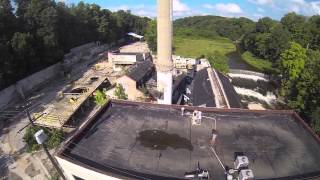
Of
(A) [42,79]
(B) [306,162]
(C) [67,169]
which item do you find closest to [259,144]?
(B) [306,162]

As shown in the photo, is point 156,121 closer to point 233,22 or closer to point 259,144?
point 259,144

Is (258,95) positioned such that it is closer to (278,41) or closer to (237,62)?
(278,41)

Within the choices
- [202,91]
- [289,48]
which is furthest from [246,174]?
[289,48]

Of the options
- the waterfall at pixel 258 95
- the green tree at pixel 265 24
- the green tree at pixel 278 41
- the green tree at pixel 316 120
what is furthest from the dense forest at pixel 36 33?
the green tree at pixel 265 24

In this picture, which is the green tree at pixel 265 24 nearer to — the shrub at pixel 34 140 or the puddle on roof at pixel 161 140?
the shrub at pixel 34 140

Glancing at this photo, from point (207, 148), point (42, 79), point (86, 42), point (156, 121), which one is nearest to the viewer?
point (207, 148)

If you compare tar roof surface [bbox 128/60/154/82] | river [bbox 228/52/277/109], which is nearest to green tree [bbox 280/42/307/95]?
river [bbox 228/52/277/109]
